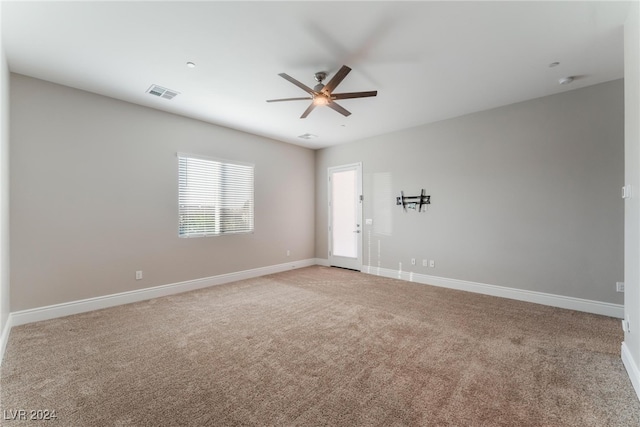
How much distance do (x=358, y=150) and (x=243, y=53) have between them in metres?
3.74

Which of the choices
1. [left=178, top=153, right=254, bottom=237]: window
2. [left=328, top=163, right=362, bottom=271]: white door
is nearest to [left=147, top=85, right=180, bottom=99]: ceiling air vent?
[left=178, top=153, right=254, bottom=237]: window

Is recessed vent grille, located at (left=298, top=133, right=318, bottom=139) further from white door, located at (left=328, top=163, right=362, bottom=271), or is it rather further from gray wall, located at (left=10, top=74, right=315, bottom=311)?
gray wall, located at (left=10, top=74, right=315, bottom=311)

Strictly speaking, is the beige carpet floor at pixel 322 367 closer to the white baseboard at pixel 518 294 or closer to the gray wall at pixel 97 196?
the white baseboard at pixel 518 294

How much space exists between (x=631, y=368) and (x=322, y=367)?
243 centimetres

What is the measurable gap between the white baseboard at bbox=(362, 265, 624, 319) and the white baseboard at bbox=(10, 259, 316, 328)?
2.98 meters

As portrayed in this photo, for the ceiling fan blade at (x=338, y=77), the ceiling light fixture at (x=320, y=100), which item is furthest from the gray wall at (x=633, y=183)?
the ceiling light fixture at (x=320, y=100)

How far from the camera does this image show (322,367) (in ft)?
7.48

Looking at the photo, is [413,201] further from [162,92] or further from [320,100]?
[162,92]

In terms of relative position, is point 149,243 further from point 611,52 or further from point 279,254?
point 611,52

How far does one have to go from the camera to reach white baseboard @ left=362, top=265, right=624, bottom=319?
344 centimetres

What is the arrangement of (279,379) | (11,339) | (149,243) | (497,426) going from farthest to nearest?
(149,243) < (11,339) < (279,379) < (497,426)

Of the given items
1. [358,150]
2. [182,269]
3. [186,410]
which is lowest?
[186,410]

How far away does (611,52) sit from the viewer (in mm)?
2805

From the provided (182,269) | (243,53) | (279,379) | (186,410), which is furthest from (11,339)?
(243,53)
